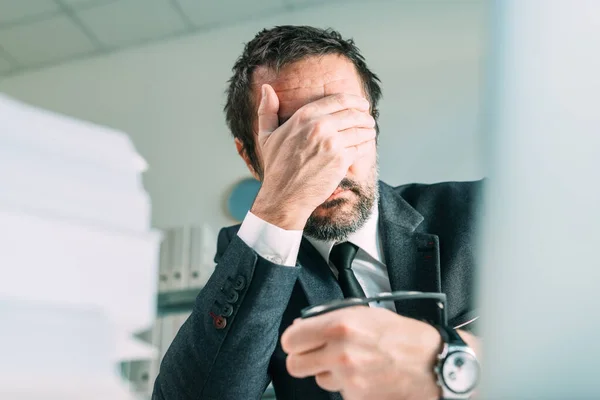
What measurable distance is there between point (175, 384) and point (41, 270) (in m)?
2.15

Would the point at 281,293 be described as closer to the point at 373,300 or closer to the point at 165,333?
the point at 373,300

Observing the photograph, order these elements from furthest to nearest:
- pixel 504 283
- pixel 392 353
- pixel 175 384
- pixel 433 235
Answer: pixel 433 235 → pixel 175 384 → pixel 392 353 → pixel 504 283

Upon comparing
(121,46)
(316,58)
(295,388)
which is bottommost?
(295,388)

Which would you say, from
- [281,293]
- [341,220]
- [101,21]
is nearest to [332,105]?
[341,220]

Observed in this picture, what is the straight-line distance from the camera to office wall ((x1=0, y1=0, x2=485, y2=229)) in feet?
7.74

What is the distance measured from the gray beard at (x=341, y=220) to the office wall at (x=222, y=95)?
1.07m

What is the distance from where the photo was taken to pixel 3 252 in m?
2.82

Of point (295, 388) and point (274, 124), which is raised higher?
point (274, 124)

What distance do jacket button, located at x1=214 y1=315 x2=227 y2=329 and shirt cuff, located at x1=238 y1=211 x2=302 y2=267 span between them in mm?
110

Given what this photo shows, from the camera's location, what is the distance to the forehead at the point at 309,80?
1.14 m

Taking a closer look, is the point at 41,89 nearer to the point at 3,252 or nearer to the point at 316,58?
the point at 3,252

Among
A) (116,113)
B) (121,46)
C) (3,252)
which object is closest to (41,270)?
(3,252)

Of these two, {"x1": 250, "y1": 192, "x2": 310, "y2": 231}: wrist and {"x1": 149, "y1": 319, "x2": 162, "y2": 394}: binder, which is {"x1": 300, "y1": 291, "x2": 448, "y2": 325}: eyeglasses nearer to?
{"x1": 250, "y1": 192, "x2": 310, "y2": 231}: wrist

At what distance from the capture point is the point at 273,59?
1262mm
